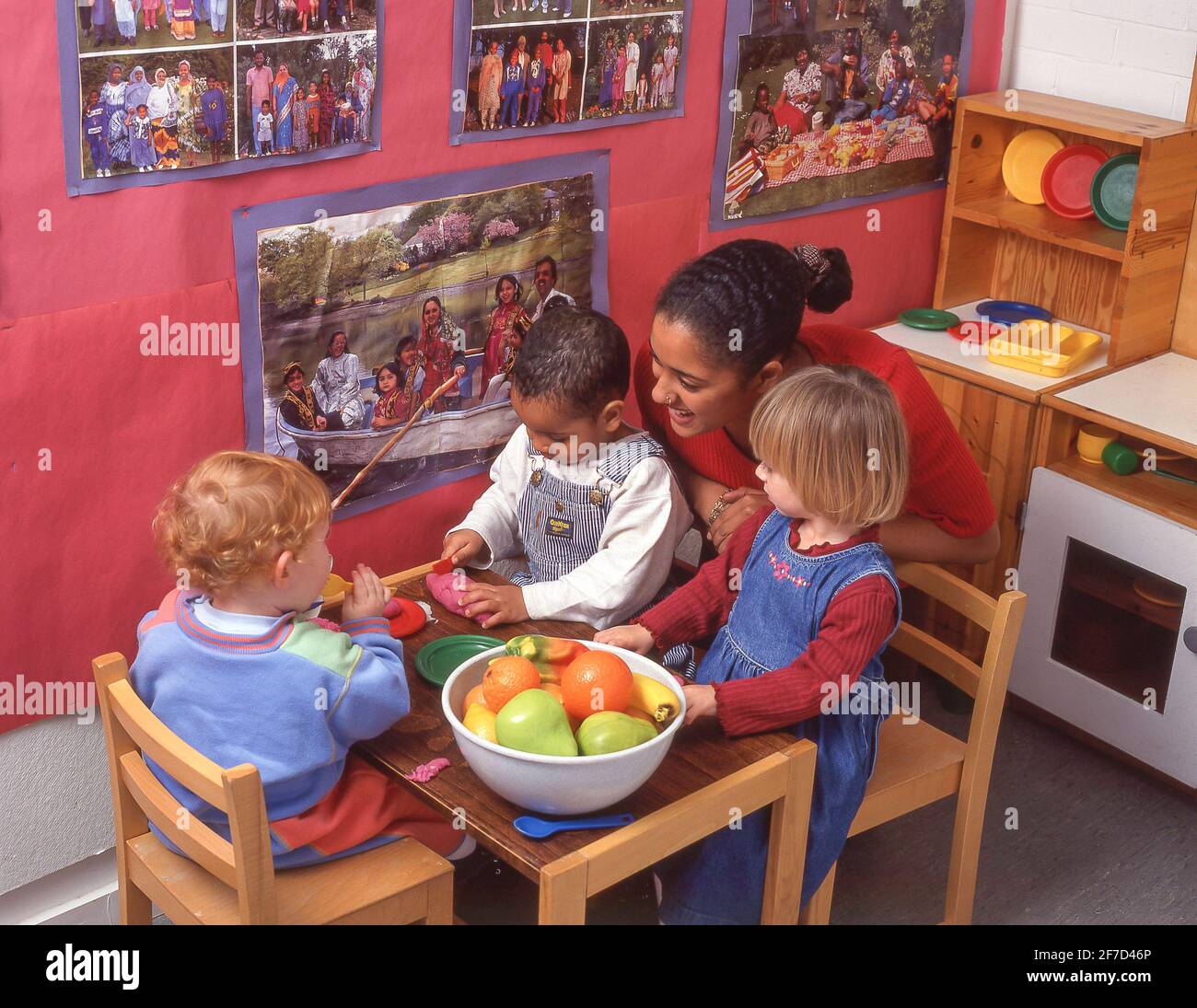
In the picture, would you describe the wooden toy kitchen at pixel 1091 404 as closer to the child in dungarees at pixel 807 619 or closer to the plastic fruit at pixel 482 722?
the child in dungarees at pixel 807 619

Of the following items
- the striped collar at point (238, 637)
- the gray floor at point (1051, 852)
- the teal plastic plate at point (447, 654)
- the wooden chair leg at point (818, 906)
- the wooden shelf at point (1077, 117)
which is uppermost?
the wooden shelf at point (1077, 117)

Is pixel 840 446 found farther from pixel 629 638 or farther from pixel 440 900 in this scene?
pixel 440 900

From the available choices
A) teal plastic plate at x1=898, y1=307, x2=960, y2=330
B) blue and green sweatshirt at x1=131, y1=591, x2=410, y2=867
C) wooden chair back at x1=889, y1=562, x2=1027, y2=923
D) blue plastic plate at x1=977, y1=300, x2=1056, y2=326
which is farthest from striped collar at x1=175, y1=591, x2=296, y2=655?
blue plastic plate at x1=977, y1=300, x2=1056, y2=326

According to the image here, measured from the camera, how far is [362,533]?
6.50ft

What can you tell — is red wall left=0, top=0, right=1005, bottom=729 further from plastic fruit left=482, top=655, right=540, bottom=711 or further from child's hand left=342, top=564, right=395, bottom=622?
plastic fruit left=482, top=655, right=540, bottom=711

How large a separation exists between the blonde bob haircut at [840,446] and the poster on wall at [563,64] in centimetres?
61

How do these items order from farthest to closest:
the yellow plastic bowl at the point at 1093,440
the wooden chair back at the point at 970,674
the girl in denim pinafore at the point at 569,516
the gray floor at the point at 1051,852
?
the yellow plastic bowl at the point at 1093,440
the gray floor at the point at 1051,852
the girl in denim pinafore at the point at 569,516
the wooden chair back at the point at 970,674

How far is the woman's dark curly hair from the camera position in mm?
1741

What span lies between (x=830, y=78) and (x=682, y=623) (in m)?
1.05

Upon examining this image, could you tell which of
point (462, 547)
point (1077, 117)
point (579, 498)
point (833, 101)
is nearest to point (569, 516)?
point (579, 498)

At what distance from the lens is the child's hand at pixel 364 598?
5.14 ft

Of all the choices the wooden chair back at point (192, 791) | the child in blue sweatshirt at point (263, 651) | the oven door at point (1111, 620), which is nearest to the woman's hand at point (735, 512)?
the child in blue sweatshirt at point (263, 651)

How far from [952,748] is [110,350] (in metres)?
1.19

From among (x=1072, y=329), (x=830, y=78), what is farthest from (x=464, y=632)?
(x=1072, y=329)
